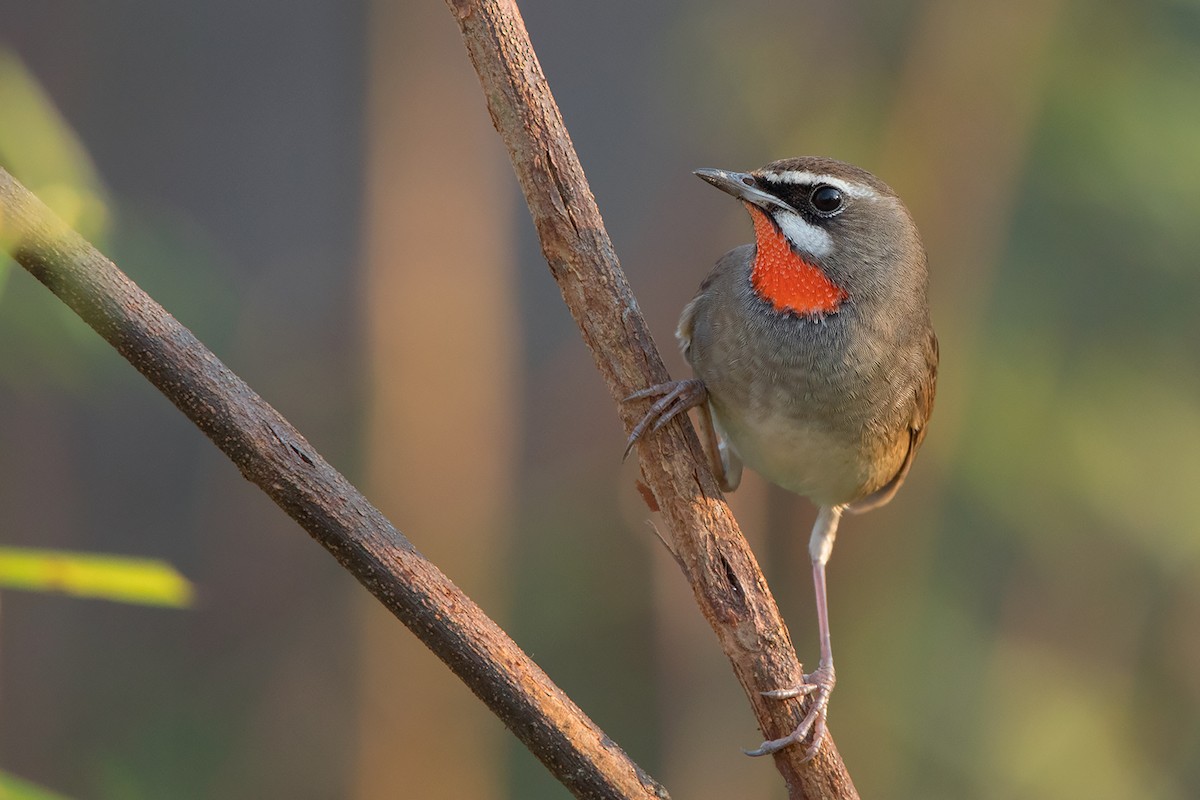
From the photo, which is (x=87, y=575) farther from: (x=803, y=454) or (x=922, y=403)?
(x=922, y=403)

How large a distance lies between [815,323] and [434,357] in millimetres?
2359

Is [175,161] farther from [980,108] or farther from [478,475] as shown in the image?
[980,108]

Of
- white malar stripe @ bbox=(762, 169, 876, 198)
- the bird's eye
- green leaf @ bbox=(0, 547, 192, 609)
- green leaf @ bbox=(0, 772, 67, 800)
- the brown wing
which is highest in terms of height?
white malar stripe @ bbox=(762, 169, 876, 198)

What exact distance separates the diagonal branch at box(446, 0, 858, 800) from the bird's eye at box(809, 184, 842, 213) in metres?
0.81

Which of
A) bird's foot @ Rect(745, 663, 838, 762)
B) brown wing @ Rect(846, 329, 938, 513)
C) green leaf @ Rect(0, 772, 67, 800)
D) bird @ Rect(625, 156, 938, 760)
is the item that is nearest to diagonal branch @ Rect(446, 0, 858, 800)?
bird's foot @ Rect(745, 663, 838, 762)

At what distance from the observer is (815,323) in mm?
3297

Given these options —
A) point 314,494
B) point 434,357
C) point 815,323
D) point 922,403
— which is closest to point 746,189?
point 815,323

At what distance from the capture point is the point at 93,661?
5688mm

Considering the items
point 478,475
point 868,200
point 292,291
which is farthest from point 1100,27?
point 292,291

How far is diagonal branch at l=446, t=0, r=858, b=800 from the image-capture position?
8.31ft

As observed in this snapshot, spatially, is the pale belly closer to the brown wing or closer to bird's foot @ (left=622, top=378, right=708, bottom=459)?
the brown wing

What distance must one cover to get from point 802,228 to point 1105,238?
231 centimetres

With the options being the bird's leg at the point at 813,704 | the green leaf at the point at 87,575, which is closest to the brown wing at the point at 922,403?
the bird's leg at the point at 813,704

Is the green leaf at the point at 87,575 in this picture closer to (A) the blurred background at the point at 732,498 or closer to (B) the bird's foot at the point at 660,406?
(B) the bird's foot at the point at 660,406
